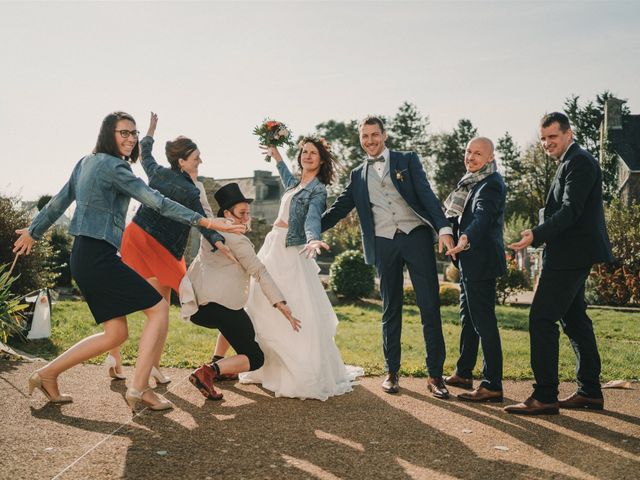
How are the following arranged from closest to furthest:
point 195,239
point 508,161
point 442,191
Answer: point 195,239
point 442,191
point 508,161

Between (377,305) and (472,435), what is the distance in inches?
475

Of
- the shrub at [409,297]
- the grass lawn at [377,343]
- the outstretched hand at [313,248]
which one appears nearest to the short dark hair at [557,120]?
the outstretched hand at [313,248]

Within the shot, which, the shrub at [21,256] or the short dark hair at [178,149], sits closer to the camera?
the short dark hair at [178,149]

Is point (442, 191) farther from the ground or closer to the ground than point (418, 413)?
farther from the ground

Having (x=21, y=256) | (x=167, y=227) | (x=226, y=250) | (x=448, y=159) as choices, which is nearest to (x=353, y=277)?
(x=21, y=256)

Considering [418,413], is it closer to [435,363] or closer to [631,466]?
[435,363]

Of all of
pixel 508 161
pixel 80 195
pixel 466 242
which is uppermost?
pixel 508 161

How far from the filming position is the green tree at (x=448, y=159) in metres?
60.0

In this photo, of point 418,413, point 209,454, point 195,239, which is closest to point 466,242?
point 418,413

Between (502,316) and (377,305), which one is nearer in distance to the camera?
(502,316)

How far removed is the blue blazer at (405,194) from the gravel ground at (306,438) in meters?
1.51

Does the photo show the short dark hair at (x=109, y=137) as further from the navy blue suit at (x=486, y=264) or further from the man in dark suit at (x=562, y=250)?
the man in dark suit at (x=562, y=250)

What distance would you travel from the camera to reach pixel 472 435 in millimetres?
4133

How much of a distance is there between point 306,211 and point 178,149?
4.27ft
